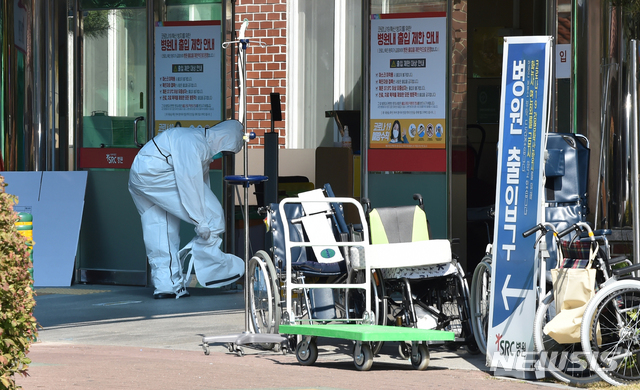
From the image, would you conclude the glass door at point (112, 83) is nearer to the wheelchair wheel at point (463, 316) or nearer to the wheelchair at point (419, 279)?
the wheelchair at point (419, 279)

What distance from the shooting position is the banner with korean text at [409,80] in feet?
29.6

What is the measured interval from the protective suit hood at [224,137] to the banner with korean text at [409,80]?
4.53 feet

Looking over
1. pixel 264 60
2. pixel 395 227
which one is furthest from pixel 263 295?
pixel 264 60

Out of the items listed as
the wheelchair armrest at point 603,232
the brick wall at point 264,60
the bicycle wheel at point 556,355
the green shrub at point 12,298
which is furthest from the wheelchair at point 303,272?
the brick wall at point 264,60

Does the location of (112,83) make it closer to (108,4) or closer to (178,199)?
(108,4)

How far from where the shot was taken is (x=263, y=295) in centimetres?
640

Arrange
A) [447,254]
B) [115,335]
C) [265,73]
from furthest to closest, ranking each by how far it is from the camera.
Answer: [265,73], [115,335], [447,254]

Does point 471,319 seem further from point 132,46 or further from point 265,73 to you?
point 265,73

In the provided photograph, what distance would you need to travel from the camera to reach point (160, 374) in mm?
5305

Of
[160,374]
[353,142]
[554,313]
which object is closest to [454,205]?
[353,142]

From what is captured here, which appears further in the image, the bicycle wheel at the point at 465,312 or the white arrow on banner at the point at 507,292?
the bicycle wheel at the point at 465,312

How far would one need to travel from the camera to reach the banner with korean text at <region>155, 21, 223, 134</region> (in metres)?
9.52

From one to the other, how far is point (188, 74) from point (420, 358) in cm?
498

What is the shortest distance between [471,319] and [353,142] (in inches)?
173
